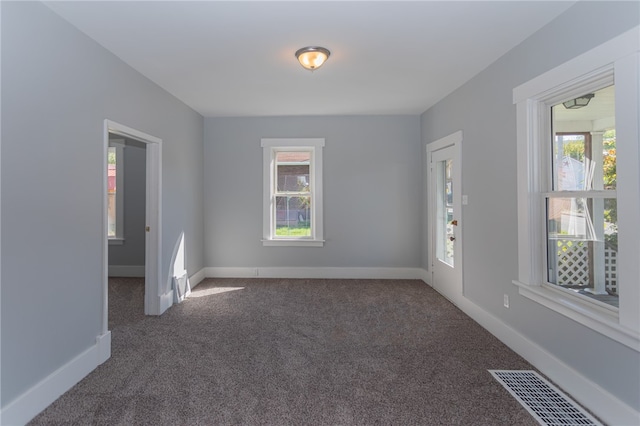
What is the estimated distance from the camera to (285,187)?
503 centimetres

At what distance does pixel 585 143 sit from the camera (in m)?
2.13

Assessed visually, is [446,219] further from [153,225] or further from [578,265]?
[153,225]

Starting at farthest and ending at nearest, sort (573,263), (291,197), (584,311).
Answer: (291,197)
(573,263)
(584,311)

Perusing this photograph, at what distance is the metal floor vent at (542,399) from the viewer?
5.91 feet

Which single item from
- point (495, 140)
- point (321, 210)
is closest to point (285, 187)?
point (321, 210)

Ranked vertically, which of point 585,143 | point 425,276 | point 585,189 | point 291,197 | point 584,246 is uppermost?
point 585,143

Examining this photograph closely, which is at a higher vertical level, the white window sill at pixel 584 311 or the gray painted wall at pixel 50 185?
the gray painted wall at pixel 50 185

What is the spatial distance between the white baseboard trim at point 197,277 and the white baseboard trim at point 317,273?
0.24 feet

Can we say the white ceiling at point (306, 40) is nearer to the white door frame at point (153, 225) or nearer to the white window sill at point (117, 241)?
the white door frame at point (153, 225)

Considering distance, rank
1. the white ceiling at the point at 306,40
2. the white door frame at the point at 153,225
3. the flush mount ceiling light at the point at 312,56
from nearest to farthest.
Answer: the white ceiling at the point at 306,40
the flush mount ceiling light at the point at 312,56
the white door frame at the point at 153,225

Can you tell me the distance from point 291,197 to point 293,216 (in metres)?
0.31

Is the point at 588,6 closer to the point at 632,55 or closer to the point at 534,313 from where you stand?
the point at 632,55

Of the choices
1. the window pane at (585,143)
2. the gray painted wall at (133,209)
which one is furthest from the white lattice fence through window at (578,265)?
the gray painted wall at (133,209)

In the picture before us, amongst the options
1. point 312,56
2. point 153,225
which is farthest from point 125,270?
point 312,56
